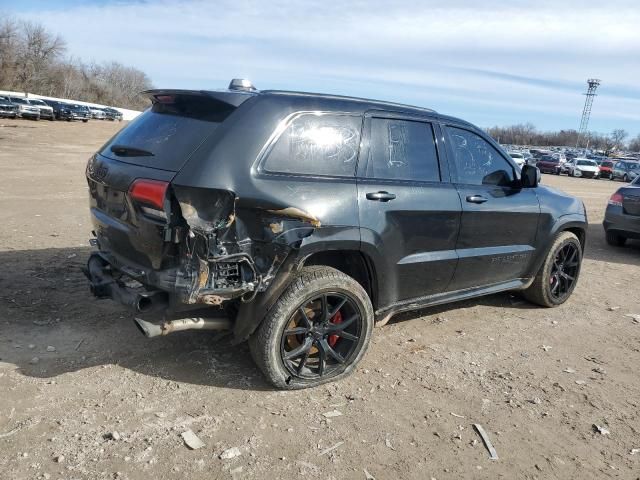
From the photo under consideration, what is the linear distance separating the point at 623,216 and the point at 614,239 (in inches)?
24.4

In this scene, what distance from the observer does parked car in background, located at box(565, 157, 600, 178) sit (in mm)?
43188

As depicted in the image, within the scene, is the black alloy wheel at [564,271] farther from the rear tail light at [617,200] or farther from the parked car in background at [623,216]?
the rear tail light at [617,200]

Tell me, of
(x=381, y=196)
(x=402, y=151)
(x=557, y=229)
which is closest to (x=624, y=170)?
(x=557, y=229)

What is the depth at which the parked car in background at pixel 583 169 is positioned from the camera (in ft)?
142

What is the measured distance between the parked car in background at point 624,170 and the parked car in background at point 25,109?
45.8 m

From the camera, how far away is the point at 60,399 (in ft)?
11.0

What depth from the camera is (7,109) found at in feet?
139

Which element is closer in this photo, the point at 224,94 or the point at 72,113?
the point at 224,94

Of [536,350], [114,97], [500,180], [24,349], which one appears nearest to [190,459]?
[24,349]

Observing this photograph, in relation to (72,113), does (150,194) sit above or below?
above

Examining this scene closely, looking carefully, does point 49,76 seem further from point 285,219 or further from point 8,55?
point 285,219

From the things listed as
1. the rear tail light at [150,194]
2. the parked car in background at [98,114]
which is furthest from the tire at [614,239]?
the parked car in background at [98,114]

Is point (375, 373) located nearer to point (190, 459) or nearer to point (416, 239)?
point (416, 239)

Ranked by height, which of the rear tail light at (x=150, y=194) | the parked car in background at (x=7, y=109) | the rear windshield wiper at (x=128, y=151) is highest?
the rear windshield wiper at (x=128, y=151)
